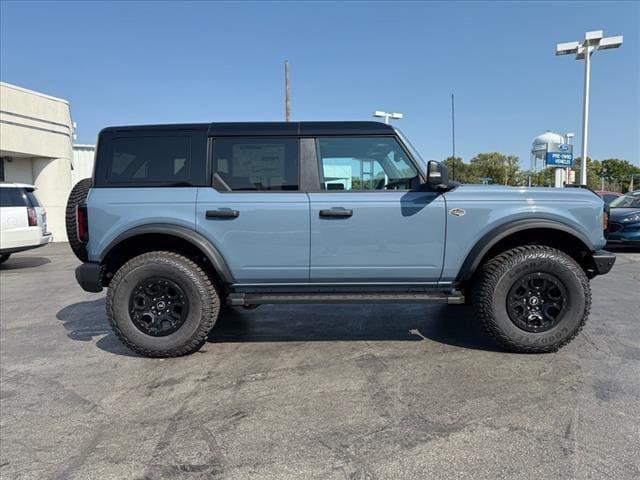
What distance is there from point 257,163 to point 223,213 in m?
0.57

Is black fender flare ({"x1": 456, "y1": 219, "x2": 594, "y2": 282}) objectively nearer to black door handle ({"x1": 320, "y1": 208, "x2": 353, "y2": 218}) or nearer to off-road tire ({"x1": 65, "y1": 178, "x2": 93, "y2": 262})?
black door handle ({"x1": 320, "y1": 208, "x2": 353, "y2": 218})

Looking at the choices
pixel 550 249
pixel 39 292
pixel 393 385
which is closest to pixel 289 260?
pixel 393 385

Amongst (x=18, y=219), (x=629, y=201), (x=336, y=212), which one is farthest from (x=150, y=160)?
(x=629, y=201)

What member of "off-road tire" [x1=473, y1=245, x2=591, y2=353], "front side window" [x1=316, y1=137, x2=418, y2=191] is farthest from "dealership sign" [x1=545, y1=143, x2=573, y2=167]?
"front side window" [x1=316, y1=137, x2=418, y2=191]

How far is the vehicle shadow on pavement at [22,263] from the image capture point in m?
10.5

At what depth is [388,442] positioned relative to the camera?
8.61 feet

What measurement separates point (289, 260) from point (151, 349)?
148cm

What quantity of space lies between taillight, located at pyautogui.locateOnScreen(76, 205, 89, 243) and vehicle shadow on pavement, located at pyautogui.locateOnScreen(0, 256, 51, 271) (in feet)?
26.2

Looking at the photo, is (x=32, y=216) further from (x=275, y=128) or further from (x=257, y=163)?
(x=275, y=128)

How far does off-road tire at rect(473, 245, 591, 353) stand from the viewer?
3.84 metres

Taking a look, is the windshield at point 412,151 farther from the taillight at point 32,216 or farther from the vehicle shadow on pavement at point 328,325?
the taillight at point 32,216

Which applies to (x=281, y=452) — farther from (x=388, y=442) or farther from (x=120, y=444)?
(x=120, y=444)

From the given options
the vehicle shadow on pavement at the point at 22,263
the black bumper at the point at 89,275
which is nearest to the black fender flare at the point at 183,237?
the black bumper at the point at 89,275

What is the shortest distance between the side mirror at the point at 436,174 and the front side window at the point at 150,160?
7.07 feet
